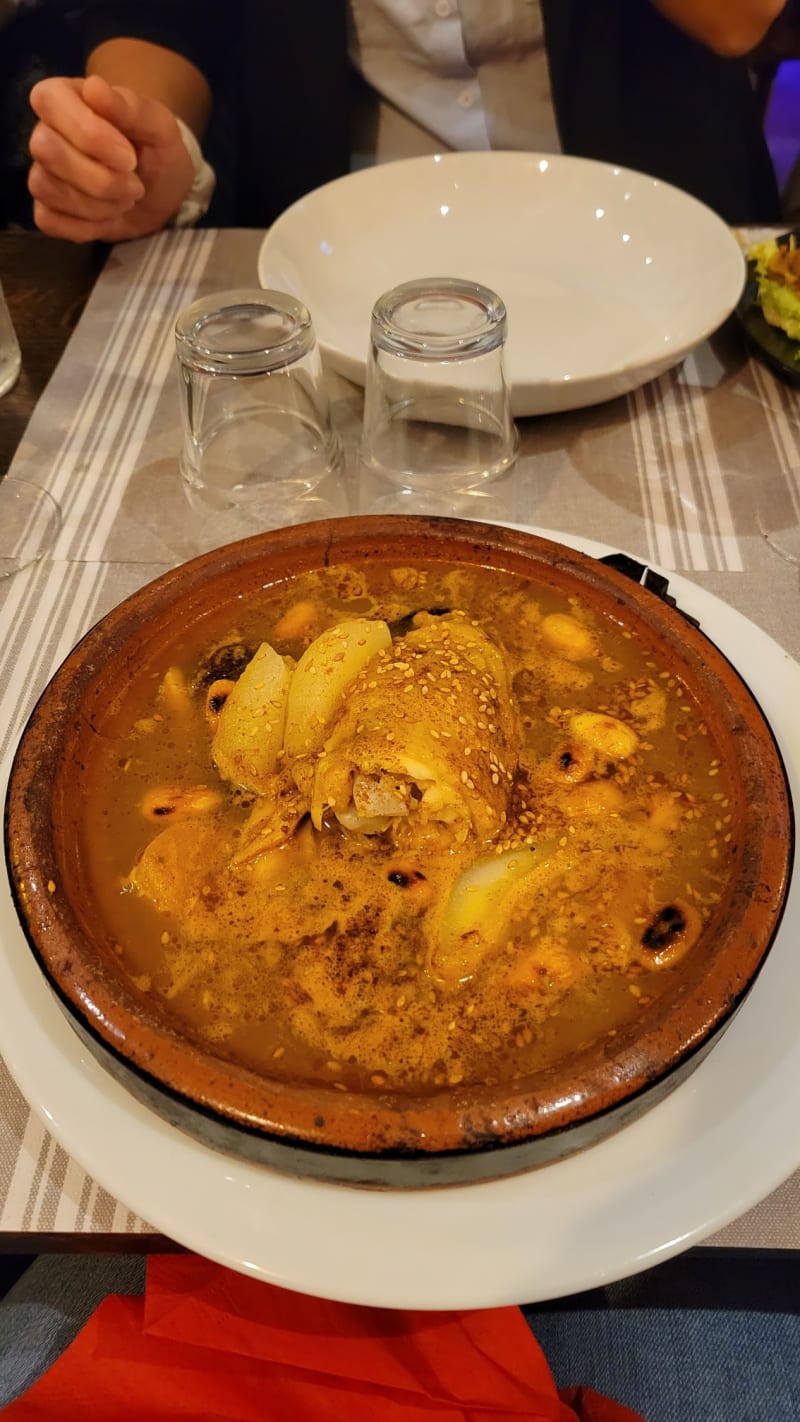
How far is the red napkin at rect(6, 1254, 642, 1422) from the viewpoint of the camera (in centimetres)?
90

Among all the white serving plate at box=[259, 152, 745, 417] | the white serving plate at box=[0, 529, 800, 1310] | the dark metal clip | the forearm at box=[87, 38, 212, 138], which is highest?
the forearm at box=[87, 38, 212, 138]

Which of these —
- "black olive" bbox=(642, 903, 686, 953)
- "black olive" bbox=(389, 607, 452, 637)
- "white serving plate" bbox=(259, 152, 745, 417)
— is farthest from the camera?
"white serving plate" bbox=(259, 152, 745, 417)

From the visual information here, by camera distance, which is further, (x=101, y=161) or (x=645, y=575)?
(x=101, y=161)

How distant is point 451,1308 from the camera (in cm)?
71

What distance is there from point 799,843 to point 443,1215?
0.50m

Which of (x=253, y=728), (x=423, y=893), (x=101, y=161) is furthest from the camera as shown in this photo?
(x=101, y=161)

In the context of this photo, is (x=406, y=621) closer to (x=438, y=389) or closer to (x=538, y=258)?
(x=438, y=389)

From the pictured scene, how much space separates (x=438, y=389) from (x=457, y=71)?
63.1 inches

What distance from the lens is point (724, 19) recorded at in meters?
2.55

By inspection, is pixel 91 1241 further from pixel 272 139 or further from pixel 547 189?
pixel 272 139

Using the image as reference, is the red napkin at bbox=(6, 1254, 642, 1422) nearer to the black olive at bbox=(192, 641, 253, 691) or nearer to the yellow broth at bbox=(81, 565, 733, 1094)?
the yellow broth at bbox=(81, 565, 733, 1094)

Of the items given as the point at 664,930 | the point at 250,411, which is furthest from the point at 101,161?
the point at 664,930

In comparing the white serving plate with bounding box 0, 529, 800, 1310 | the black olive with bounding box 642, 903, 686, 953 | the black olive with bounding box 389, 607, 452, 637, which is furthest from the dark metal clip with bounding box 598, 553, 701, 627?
the white serving plate with bounding box 0, 529, 800, 1310

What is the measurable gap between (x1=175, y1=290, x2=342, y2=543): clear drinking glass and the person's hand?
2.15 ft
